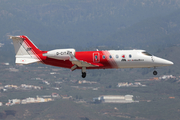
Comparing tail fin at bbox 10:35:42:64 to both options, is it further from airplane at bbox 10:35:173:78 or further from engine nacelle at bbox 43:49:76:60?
engine nacelle at bbox 43:49:76:60

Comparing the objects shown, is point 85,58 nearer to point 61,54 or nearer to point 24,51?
point 61,54

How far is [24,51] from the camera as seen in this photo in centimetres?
8288

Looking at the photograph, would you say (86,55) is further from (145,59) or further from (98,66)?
(145,59)

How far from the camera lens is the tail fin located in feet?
270

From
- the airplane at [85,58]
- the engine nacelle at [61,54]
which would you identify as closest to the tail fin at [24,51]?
the airplane at [85,58]

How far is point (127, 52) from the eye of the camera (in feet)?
268

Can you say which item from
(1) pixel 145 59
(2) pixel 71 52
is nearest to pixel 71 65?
(2) pixel 71 52

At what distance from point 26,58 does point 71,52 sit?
950cm

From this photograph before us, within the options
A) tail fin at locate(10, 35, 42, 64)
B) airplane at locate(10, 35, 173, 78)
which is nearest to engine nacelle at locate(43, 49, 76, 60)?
airplane at locate(10, 35, 173, 78)

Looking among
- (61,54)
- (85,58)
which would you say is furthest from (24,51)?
(85,58)

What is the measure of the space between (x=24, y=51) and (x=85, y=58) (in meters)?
12.3

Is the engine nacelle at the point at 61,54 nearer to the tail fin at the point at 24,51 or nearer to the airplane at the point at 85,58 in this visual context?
the airplane at the point at 85,58

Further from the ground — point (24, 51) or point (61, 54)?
point (24, 51)

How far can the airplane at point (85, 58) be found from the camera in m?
80.6
